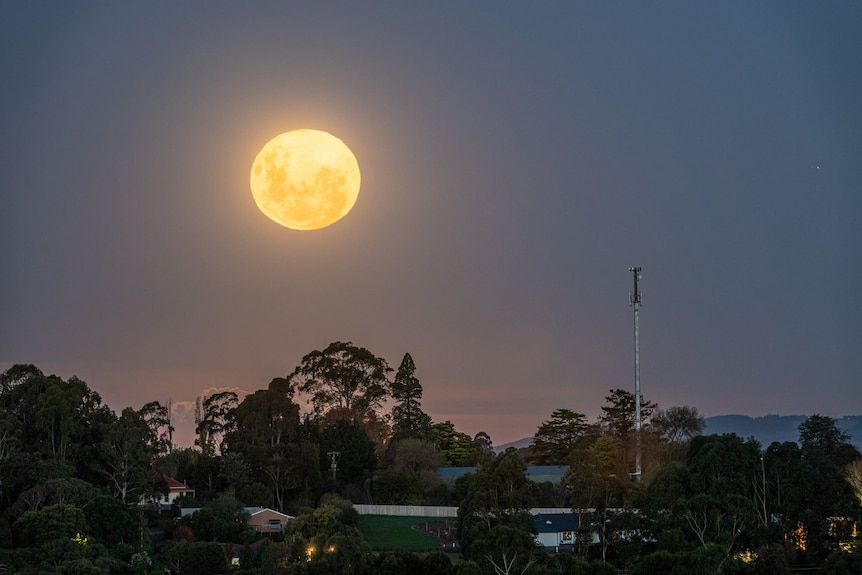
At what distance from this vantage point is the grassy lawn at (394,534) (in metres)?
73.2

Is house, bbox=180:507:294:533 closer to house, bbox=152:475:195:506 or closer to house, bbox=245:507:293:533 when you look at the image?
house, bbox=245:507:293:533

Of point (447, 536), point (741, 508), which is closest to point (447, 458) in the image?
point (447, 536)

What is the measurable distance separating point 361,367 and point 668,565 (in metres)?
64.1

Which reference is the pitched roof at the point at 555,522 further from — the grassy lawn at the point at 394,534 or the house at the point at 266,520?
the house at the point at 266,520

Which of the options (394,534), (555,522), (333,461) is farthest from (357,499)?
(555,522)

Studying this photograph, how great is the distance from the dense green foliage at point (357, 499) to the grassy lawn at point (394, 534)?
221mm

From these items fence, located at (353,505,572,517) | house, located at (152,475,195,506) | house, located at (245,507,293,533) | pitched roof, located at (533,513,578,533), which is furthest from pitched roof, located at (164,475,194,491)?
pitched roof, located at (533,513,578,533)

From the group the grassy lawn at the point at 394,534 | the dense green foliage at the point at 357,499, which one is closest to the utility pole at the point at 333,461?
the dense green foliage at the point at 357,499

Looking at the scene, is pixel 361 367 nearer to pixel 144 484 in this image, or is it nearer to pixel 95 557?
pixel 144 484

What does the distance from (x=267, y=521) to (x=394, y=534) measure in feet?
27.1

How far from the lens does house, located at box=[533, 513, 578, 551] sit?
2793 inches

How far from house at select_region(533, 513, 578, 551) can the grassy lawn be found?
253 inches

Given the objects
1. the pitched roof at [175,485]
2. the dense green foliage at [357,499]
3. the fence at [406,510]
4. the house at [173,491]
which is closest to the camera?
the dense green foliage at [357,499]

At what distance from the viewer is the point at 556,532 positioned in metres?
72.0
